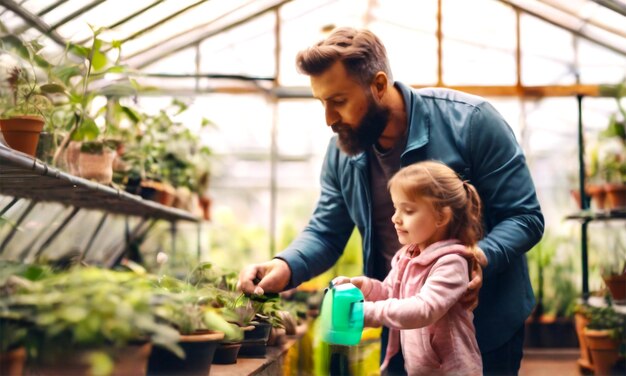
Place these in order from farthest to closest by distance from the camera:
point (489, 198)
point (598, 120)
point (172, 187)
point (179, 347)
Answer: point (598, 120), point (172, 187), point (489, 198), point (179, 347)

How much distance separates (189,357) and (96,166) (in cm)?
179

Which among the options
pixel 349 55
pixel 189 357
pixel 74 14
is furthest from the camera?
pixel 74 14

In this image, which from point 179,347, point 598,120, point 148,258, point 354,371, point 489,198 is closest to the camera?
point 179,347

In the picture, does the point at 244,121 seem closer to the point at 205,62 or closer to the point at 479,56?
the point at 205,62

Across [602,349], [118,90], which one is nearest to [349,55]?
[118,90]

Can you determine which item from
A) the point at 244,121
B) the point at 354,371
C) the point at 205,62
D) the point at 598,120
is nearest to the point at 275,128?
the point at 244,121

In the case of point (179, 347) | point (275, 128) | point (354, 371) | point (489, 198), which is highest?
point (275, 128)

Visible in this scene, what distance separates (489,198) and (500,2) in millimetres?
4847

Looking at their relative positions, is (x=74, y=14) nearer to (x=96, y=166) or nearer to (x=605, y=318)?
(x=96, y=166)

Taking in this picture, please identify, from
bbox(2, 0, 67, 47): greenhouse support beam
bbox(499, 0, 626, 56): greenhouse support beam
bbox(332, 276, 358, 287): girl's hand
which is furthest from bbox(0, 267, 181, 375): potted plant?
bbox(499, 0, 626, 56): greenhouse support beam

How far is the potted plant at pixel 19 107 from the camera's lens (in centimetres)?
248

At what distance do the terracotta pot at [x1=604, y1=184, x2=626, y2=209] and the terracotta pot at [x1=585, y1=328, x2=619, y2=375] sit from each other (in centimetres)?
79

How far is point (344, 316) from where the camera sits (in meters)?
1.55

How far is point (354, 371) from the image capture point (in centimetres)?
230
